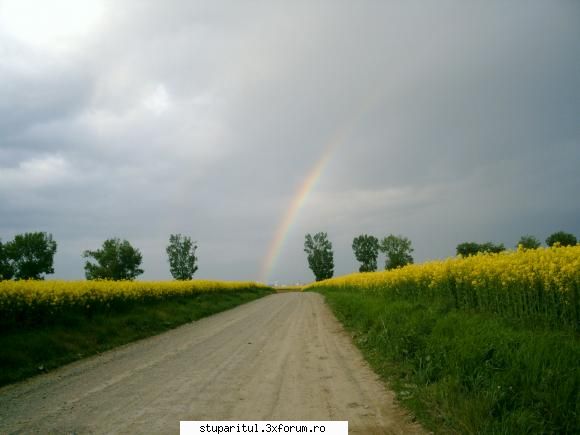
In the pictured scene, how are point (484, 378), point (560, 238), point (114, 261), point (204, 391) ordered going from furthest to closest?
point (114, 261) < point (560, 238) < point (204, 391) < point (484, 378)

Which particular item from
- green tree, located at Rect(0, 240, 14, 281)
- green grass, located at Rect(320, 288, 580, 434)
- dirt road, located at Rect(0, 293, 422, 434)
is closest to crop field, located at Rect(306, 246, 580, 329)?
green grass, located at Rect(320, 288, 580, 434)

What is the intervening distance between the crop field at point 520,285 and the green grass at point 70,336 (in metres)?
11.5

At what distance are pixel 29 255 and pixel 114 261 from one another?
62.1ft

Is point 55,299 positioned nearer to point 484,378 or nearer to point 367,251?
point 484,378

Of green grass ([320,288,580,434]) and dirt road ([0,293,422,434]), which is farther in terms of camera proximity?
dirt road ([0,293,422,434])

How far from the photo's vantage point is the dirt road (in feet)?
17.0

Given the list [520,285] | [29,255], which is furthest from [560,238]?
[29,255]

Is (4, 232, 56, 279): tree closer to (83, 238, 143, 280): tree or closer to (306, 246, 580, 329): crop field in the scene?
(83, 238, 143, 280): tree

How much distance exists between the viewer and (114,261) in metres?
74.9

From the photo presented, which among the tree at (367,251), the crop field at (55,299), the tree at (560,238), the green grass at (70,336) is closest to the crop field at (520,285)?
the green grass at (70,336)

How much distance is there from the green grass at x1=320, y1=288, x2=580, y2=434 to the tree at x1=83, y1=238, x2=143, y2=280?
2942 inches

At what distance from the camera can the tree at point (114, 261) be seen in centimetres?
7344

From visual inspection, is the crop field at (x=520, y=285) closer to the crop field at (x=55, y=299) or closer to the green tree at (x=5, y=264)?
the crop field at (x=55, y=299)

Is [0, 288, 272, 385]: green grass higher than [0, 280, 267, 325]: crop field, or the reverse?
[0, 280, 267, 325]: crop field
